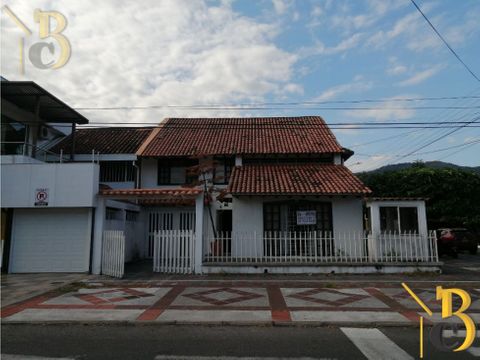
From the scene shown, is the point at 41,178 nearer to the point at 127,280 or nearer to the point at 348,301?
the point at 127,280

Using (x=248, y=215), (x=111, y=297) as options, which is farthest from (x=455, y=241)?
(x=111, y=297)

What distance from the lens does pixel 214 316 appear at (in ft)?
24.7

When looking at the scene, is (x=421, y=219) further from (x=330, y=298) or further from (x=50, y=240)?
(x=50, y=240)

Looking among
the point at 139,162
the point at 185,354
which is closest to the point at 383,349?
the point at 185,354

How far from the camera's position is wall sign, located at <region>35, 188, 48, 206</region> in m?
13.2

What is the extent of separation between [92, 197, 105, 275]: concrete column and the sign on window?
7412 millimetres

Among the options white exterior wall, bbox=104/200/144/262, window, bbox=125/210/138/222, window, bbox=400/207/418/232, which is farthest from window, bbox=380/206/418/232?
window, bbox=125/210/138/222

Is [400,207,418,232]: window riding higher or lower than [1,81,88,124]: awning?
lower

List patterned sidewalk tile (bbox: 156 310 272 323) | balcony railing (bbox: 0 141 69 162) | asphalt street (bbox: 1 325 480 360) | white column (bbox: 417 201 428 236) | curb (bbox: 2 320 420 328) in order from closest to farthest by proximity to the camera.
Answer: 1. asphalt street (bbox: 1 325 480 360)
2. curb (bbox: 2 320 420 328)
3. patterned sidewalk tile (bbox: 156 310 272 323)
4. white column (bbox: 417 201 428 236)
5. balcony railing (bbox: 0 141 69 162)

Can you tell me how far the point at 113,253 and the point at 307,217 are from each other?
7.43 metres

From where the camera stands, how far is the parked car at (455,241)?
766 inches

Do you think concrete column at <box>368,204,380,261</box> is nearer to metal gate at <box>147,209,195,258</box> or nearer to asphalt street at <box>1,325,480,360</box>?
asphalt street at <box>1,325,480,360</box>

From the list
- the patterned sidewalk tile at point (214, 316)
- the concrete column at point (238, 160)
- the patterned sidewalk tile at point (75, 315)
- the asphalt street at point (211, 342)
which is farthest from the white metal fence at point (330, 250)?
the asphalt street at point (211, 342)

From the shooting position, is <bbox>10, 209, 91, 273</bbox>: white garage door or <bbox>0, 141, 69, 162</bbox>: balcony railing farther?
<bbox>0, 141, 69, 162</bbox>: balcony railing
